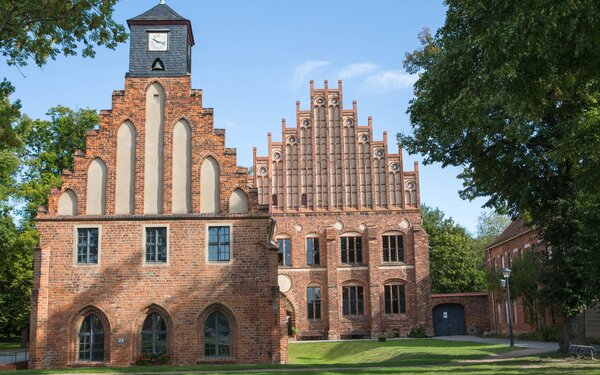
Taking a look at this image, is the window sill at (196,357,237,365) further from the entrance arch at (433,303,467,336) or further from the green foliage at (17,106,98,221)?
the entrance arch at (433,303,467,336)

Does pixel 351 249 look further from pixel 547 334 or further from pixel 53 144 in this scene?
pixel 53 144

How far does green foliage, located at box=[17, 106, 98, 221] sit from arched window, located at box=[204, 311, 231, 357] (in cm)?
1636

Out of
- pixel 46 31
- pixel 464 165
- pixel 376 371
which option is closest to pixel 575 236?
pixel 464 165

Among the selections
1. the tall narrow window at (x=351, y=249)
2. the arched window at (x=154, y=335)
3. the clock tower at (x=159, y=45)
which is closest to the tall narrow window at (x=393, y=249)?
the tall narrow window at (x=351, y=249)

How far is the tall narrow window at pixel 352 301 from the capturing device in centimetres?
4375

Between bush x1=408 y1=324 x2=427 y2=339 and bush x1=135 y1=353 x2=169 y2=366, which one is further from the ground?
bush x1=135 y1=353 x2=169 y2=366

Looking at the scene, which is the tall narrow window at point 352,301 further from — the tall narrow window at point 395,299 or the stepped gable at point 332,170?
the stepped gable at point 332,170

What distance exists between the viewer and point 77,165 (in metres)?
24.0

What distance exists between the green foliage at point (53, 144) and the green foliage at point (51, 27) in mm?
21268

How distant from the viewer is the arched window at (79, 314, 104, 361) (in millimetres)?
22969

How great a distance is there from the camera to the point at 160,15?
2562cm

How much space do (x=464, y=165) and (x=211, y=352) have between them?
11.5m

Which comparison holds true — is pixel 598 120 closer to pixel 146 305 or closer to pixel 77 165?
pixel 146 305

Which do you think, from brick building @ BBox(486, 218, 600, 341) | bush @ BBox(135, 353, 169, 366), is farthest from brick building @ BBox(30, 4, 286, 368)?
brick building @ BBox(486, 218, 600, 341)
